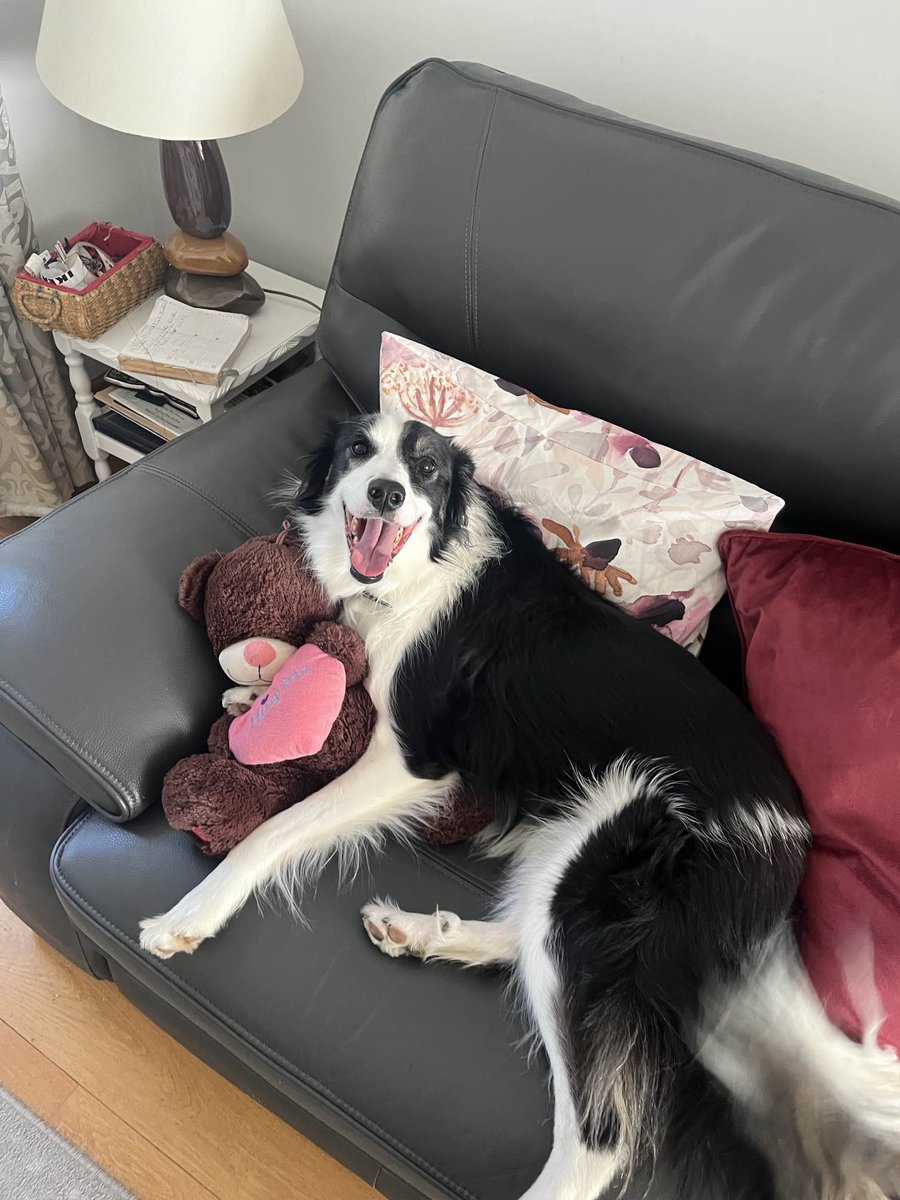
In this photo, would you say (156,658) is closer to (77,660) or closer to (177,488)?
A: (77,660)

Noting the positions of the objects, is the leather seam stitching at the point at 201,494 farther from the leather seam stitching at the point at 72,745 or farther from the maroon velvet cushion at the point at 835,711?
the maroon velvet cushion at the point at 835,711

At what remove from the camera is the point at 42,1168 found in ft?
4.87

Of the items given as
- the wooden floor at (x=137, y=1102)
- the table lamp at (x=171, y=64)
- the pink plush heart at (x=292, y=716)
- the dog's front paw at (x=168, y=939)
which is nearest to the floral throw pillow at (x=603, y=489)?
the pink plush heart at (x=292, y=716)

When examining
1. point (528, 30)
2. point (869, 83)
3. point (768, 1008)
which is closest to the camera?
point (768, 1008)

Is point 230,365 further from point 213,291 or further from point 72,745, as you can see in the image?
point 72,745

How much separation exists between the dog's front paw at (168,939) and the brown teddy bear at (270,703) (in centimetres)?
12

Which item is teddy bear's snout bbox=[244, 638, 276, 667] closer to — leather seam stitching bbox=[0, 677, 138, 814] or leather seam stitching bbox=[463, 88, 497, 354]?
leather seam stitching bbox=[0, 677, 138, 814]

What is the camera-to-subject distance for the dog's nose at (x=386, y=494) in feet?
4.61

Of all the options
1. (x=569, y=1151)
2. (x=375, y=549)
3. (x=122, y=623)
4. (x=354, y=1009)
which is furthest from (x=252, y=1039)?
(x=375, y=549)

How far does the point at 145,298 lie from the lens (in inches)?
90.3

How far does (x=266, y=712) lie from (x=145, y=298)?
148 cm

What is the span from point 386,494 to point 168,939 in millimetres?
718

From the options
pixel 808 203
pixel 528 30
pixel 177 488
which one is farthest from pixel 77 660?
pixel 528 30

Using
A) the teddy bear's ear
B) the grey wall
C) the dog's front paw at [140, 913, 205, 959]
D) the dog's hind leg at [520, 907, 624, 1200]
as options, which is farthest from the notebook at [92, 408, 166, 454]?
the dog's hind leg at [520, 907, 624, 1200]
